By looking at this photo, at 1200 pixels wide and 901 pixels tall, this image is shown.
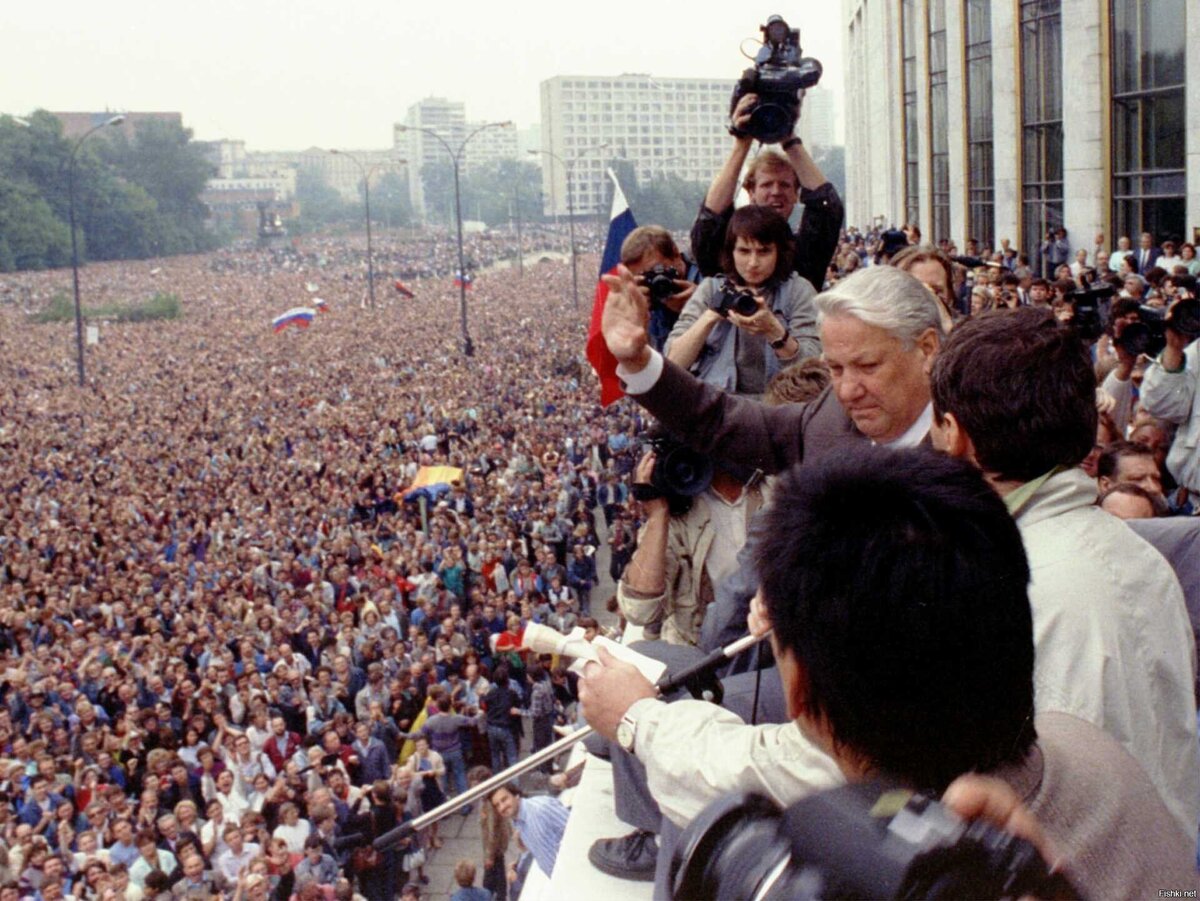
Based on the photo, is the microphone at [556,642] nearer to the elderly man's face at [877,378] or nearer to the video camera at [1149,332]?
the elderly man's face at [877,378]

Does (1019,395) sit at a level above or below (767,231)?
below

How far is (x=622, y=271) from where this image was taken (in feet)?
9.41

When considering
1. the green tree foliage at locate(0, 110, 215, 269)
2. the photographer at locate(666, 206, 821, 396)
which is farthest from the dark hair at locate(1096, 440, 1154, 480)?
the green tree foliage at locate(0, 110, 215, 269)

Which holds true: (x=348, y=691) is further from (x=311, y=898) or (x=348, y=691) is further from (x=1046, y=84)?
(x=1046, y=84)

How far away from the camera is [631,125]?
469ft

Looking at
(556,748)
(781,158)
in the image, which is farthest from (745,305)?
(556,748)

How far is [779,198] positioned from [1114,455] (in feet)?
4.74

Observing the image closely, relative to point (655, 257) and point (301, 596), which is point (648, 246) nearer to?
point (655, 257)

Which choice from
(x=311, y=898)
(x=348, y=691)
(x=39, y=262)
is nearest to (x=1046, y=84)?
(x=348, y=691)

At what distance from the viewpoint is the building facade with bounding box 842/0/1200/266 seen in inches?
629

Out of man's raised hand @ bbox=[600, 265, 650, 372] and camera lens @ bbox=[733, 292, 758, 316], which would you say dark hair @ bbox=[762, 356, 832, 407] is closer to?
camera lens @ bbox=[733, 292, 758, 316]

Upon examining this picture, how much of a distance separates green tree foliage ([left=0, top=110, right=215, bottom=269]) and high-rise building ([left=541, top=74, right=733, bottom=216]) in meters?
34.0

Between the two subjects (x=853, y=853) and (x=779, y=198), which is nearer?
(x=853, y=853)

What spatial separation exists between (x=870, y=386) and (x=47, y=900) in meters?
7.18
